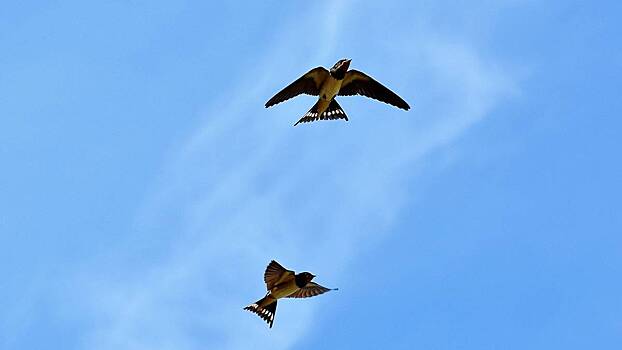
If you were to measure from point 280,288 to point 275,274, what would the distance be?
475 mm

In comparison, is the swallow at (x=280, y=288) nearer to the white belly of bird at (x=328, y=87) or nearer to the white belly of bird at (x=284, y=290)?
the white belly of bird at (x=284, y=290)

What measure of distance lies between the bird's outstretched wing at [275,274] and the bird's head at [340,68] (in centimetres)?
458

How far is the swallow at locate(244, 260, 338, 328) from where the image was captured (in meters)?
20.8

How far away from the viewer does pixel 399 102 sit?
77.1 feet

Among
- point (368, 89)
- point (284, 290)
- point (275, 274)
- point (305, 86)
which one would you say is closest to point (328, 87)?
point (305, 86)

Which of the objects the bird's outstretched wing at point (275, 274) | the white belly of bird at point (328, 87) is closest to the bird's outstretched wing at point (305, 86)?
the white belly of bird at point (328, 87)

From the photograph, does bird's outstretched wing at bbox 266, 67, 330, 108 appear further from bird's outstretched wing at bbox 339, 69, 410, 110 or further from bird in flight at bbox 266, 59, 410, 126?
bird's outstretched wing at bbox 339, 69, 410, 110

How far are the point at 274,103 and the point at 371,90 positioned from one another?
2440 mm

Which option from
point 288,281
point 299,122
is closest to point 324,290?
point 288,281

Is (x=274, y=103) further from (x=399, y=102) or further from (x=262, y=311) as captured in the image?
(x=262, y=311)

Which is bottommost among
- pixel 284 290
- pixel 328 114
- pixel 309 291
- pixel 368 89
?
pixel 309 291

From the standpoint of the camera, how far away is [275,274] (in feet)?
68.2

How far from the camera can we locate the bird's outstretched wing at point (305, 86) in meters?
22.6

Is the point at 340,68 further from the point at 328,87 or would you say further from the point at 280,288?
the point at 280,288
